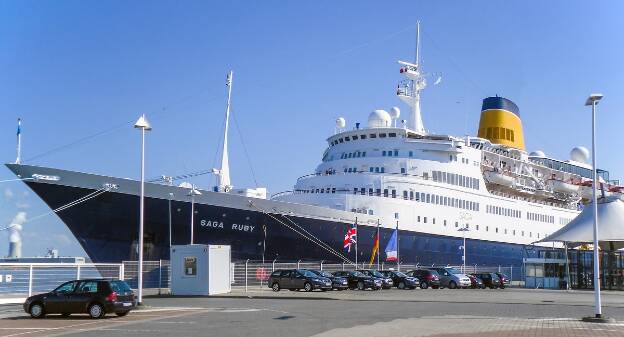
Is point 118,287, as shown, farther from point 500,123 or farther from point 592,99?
point 500,123

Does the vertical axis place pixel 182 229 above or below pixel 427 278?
above

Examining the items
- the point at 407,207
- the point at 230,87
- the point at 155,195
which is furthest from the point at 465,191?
the point at 155,195

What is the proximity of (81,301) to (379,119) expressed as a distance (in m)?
36.3

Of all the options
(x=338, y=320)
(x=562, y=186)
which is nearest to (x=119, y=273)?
(x=338, y=320)

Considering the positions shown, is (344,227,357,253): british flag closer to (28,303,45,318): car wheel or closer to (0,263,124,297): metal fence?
(0,263,124,297): metal fence

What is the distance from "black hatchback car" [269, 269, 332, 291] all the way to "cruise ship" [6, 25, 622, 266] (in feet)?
19.9

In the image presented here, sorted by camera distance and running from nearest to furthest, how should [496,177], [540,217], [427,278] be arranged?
[427,278] → [496,177] → [540,217]

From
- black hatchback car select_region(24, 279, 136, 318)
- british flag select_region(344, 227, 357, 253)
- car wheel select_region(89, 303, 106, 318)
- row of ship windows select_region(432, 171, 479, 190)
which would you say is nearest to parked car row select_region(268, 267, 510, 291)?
british flag select_region(344, 227, 357, 253)

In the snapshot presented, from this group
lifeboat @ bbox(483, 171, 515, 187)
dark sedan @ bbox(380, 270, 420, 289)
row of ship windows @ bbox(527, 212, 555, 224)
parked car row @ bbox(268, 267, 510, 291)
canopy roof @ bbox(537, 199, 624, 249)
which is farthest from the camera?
row of ship windows @ bbox(527, 212, 555, 224)

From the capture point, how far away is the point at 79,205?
3538 centimetres

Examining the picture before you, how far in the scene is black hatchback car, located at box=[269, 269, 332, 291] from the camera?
32562 mm

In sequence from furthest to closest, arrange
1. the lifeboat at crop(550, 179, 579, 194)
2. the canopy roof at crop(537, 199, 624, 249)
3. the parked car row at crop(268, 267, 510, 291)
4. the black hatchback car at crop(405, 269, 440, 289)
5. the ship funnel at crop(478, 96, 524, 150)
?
the lifeboat at crop(550, 179, 579, 194) < the ship funnel at crop(478, 96, 524, 150) < the black hatchback car at crop(405, 269, 440, 289) < the canopy roof at crop(537, 199, 624, 249) < the parked car row at crop(268, 267, 510, 291)

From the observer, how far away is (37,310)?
63.5ft

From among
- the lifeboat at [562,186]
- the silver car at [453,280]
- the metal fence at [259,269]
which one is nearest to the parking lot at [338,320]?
the metal fence at [259,269]
